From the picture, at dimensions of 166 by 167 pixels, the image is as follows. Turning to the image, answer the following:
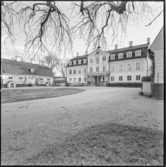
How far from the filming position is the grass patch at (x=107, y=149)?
1.53 metres

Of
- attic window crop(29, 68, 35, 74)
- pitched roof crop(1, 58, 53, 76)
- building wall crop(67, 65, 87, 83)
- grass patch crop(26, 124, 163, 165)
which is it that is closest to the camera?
grass patch crop(26, 124, 163, 165)

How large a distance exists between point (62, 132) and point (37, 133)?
0.57m

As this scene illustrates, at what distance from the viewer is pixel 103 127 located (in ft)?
8.72

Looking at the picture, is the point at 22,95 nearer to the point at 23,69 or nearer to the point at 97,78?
the point at 23,69

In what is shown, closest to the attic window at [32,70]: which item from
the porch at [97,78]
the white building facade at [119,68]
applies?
the white building facade at [119,68]

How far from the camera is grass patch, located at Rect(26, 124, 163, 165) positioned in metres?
1.53

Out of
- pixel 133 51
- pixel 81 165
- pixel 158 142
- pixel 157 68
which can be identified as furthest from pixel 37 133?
pixel 133 51

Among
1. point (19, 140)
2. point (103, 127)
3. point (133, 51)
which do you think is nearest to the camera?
point (19, 140)

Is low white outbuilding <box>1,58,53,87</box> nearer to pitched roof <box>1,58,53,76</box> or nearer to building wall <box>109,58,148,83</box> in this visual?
pitched roof <box>1,58,53,76</box>

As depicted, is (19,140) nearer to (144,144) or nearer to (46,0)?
(144,144)

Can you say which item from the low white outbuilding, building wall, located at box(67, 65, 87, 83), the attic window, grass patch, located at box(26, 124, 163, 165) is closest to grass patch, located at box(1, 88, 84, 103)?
grass patch, located at box(26, 124, 163, 165)

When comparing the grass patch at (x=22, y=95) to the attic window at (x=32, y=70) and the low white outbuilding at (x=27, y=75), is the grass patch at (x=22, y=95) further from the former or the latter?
the attic window at (x=32, y=70)

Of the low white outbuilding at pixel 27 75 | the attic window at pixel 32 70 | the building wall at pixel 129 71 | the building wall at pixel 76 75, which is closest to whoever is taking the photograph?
the low white outbuilding at pixel 27 75

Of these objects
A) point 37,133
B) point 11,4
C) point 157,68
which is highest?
point 11,4
